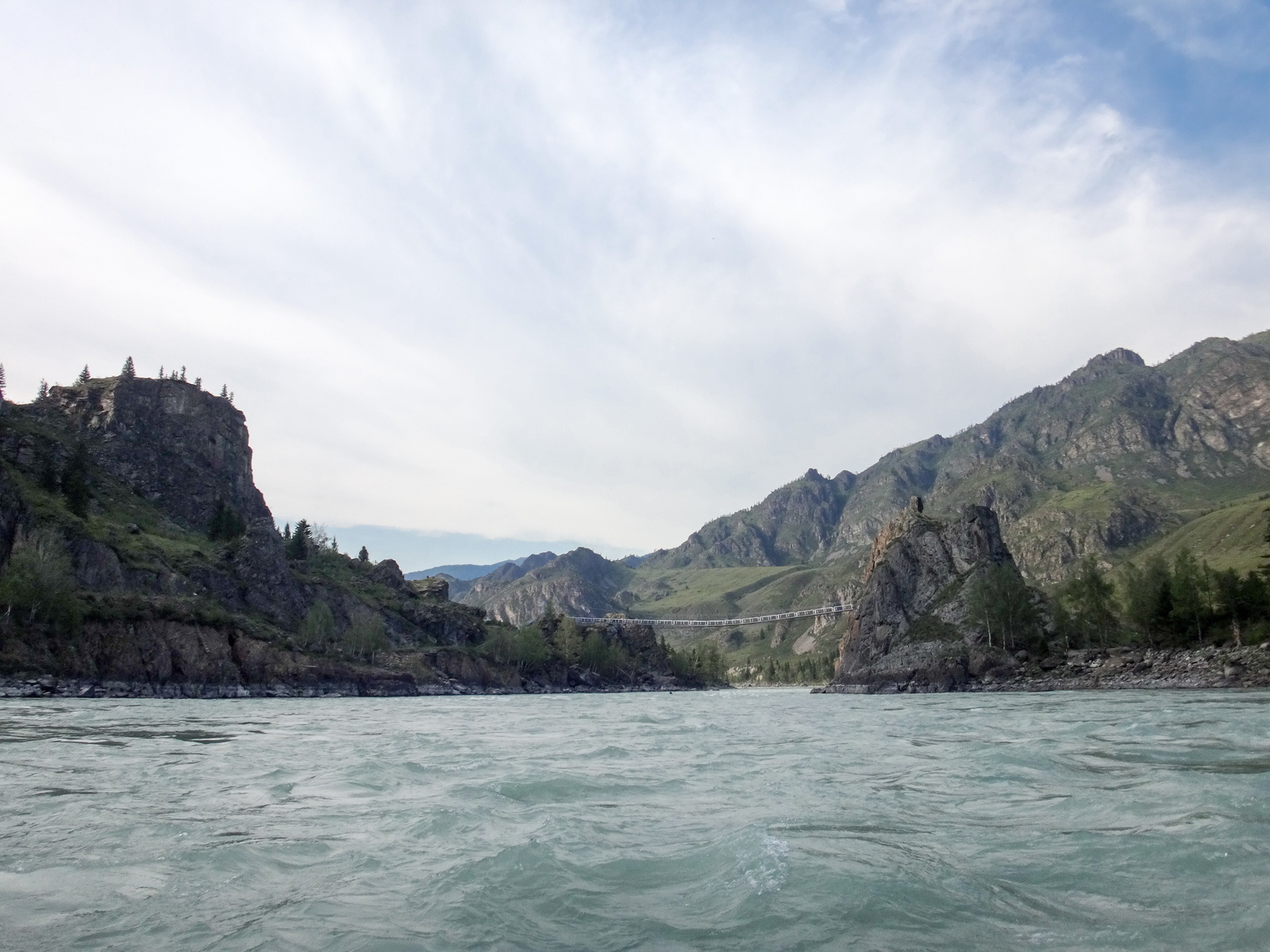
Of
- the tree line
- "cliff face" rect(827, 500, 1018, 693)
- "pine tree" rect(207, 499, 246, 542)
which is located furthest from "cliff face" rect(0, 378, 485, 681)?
the tree line

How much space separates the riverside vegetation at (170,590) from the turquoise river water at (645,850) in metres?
73.0

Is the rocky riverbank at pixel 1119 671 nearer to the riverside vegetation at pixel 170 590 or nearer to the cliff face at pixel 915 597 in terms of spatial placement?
the cliff face at pixel 915 597

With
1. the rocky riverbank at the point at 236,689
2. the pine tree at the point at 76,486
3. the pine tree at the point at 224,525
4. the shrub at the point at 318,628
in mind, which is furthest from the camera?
the pine tree at the point at 224,525

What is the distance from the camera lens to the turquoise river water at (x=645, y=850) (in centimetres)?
862

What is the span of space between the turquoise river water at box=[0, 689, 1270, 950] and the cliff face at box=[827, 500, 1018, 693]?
10389cm

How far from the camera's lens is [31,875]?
1065cm

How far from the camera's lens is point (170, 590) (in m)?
124

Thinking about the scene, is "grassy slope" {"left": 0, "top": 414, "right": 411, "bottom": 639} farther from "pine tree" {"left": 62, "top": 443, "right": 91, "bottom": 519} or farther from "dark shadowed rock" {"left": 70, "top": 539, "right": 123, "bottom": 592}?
"pine tree" {"left": 62, "top": 443, "right": 91, "bottom": 519}

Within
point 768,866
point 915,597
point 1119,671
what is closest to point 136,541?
point 915,597

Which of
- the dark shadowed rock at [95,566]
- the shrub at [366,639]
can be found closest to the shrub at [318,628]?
the shrub at [366,639]

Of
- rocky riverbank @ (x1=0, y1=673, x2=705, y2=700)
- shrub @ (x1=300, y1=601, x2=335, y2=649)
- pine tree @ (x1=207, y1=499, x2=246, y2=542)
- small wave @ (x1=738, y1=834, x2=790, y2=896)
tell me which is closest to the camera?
small wave @ (x1=738, y1=834, x2=790, y2=896)

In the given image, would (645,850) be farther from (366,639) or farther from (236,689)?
(366,639)

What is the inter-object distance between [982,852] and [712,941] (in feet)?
18.4

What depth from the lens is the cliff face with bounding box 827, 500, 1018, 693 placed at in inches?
4931
